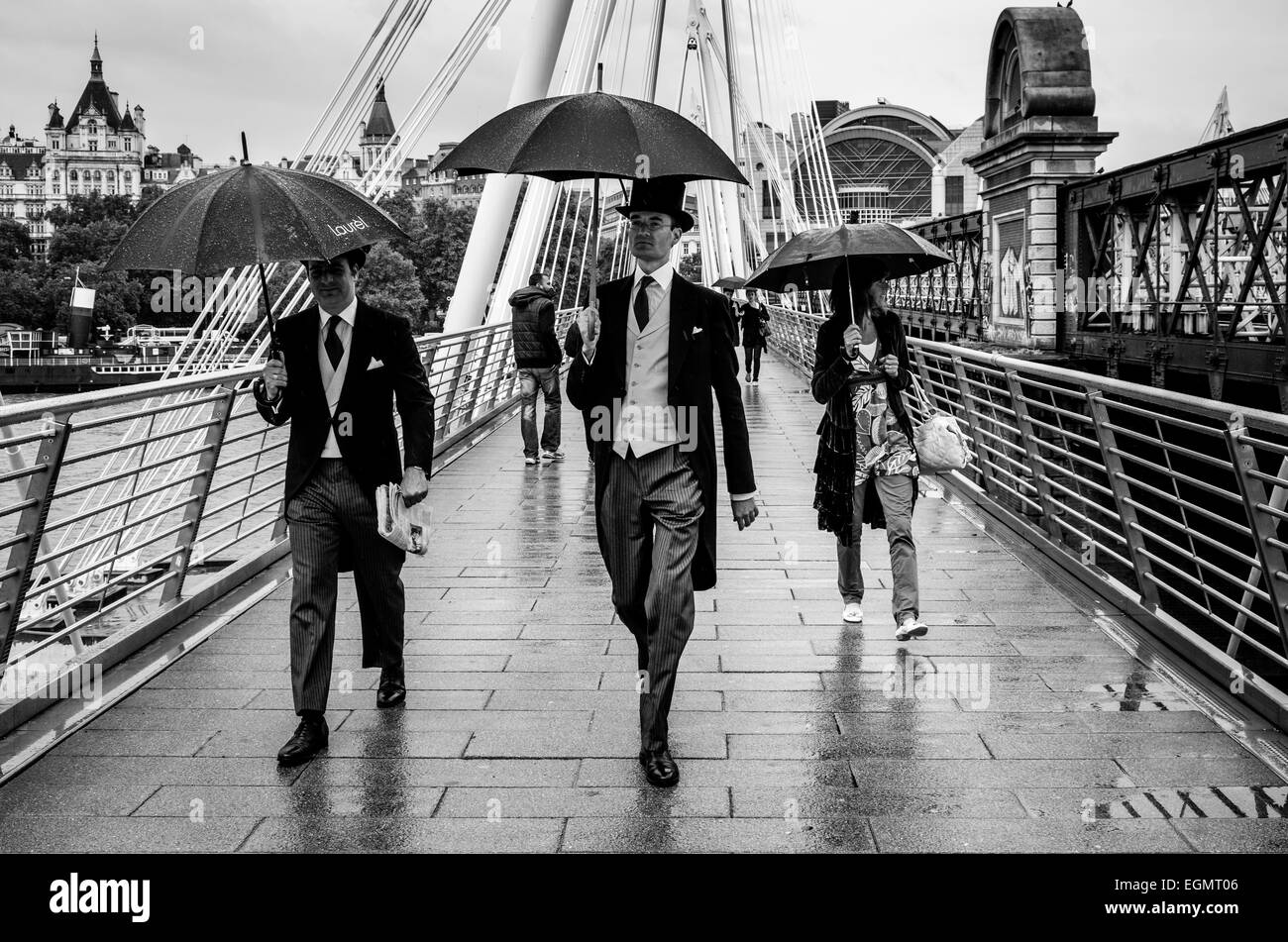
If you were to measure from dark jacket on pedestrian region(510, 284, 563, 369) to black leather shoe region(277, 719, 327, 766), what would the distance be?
782cm

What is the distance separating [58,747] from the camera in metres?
4.82

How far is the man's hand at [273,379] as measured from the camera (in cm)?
466

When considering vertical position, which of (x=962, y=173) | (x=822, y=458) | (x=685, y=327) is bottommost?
(x=822, y=458)

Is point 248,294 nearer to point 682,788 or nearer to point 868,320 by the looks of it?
point 868,320

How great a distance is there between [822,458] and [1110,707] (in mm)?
1864

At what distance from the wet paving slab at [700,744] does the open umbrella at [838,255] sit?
1.61m

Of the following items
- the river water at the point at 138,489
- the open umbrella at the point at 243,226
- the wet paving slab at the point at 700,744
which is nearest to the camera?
the wet paving slab at the point at 700,744

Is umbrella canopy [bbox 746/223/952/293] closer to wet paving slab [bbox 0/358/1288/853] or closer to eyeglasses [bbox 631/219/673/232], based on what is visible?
wet paving slab [bbox 0/358/1288/853]

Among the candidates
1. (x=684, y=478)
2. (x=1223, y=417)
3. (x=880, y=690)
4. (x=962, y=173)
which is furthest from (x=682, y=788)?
(x=962, y=173)

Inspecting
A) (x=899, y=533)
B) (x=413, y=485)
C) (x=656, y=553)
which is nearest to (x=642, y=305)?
(x=656, y=553)

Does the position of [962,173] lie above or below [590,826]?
above

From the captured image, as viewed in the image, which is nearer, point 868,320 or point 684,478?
point 684,478

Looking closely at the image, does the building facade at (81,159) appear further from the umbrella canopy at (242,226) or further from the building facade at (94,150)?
the umbrella canopy at (242,226)

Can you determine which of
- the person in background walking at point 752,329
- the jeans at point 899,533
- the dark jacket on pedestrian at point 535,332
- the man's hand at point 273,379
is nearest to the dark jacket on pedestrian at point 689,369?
the man's hand at point 273,379
